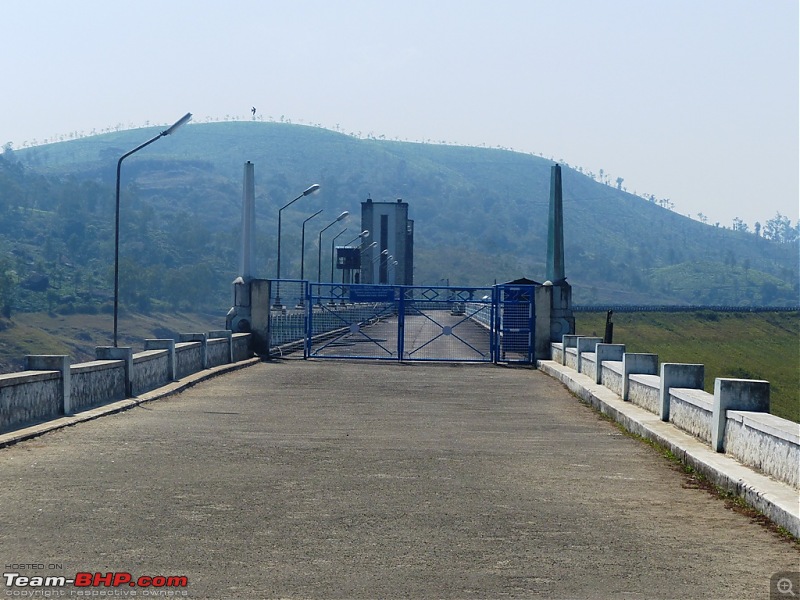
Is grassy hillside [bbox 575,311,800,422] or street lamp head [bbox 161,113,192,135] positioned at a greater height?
street lamp head [bbox 161,113,192,135]

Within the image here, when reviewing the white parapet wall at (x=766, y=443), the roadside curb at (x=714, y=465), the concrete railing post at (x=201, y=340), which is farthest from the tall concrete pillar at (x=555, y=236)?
the white parapet wall at (x=766, y=443)

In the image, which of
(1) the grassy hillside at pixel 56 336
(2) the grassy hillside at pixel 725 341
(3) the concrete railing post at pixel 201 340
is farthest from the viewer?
(1) the grassy hillside at pixel 56 336

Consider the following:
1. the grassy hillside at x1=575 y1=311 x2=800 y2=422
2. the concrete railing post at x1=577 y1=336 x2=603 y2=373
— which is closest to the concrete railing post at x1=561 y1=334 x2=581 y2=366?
the concrete railing post at x1=577 y1=336 x2=603 y2=373

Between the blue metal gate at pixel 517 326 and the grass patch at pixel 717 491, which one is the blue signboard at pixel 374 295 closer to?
the blue metal gate at pixel 517 326

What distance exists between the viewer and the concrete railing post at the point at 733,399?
12.7 metres

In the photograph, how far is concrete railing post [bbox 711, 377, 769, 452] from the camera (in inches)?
500

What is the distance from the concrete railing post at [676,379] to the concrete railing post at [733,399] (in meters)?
3.26

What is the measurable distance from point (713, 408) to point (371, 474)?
13.1 ft

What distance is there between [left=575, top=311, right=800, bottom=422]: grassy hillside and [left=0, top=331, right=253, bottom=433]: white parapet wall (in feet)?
237

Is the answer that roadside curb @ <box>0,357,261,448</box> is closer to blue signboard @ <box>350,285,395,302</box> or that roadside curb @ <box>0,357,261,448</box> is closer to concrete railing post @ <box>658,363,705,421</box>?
blue signboard @ <box>350,285,395,302</box>

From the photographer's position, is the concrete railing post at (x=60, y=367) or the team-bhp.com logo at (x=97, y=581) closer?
the team-bhp.com logo at (x=97, y=581)

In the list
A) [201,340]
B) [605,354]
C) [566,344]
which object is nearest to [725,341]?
[566,344]

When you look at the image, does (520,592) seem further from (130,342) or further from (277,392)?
(130,342)

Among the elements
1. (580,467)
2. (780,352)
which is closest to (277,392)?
(580,467)
